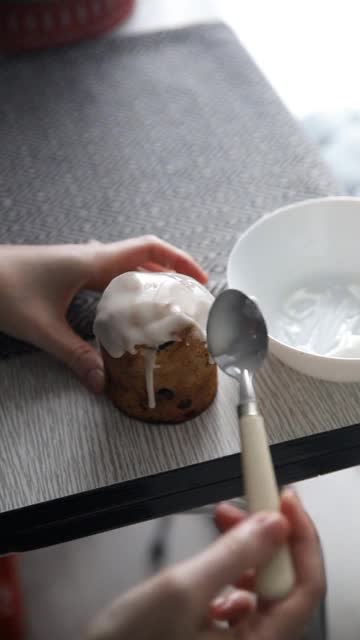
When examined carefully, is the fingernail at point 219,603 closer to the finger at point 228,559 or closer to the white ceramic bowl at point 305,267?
the finger at point 228,559

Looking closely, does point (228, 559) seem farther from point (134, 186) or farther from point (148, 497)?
point (134, 186)

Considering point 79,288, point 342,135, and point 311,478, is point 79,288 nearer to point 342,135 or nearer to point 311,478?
point 311,478

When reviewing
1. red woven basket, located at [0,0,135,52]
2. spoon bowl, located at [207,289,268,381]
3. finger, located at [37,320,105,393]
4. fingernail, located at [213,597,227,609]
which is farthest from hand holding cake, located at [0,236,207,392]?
red woven basket, located at [0,0,135,52]

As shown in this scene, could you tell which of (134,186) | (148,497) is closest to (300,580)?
(148,497)

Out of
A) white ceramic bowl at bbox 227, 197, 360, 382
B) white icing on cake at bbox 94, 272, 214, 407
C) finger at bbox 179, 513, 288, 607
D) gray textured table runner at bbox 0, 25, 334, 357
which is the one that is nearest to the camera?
finger at bbox 179, 513, 288, 607

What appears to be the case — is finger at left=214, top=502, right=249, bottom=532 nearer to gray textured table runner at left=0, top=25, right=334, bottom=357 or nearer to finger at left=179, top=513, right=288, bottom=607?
finger at left=179, top=513, right=288, bottom=607

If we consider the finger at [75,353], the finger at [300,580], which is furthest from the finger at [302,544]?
the finger at [75,353]
